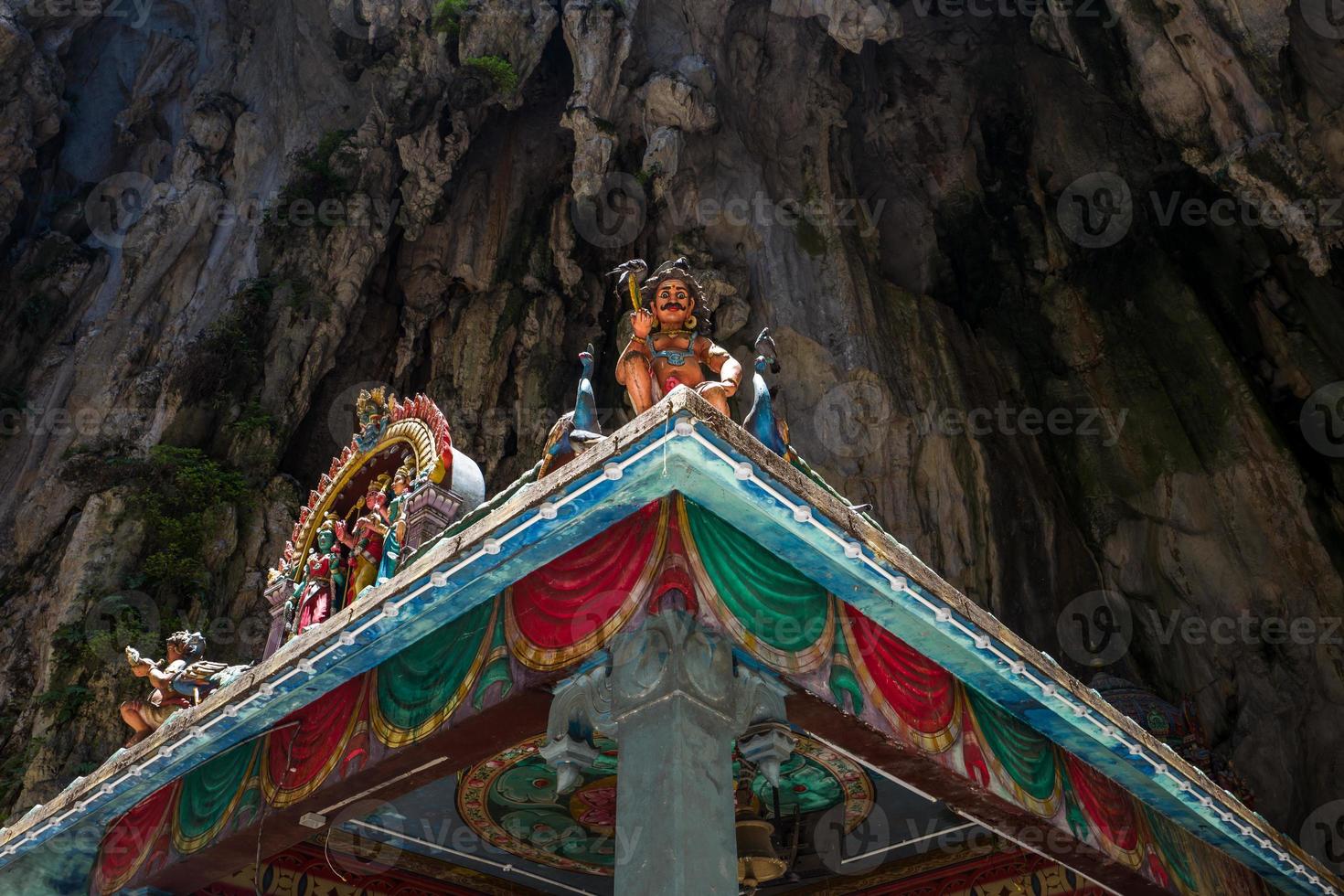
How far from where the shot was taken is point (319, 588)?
27.6ft

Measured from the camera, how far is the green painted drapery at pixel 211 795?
6.71 m

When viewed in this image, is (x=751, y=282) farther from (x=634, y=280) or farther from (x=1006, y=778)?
(x=1006, y=778)

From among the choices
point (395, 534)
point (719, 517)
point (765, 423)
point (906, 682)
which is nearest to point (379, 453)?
point (395, 534)

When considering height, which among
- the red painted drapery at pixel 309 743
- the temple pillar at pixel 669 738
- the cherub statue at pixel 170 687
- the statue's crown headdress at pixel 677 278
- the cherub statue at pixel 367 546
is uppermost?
the statue's crown headdress at pixel 677 278

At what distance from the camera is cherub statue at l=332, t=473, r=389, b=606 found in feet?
26.1

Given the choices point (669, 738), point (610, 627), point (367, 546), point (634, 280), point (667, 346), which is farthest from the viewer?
point (367, 546)

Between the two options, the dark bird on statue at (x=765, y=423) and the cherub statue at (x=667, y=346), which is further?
the cherub statue at (x=667, y=346)

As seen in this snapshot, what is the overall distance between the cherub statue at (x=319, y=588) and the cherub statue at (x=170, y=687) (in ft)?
1.87

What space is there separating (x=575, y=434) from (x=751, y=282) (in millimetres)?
14458

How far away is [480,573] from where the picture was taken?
5.30 metres

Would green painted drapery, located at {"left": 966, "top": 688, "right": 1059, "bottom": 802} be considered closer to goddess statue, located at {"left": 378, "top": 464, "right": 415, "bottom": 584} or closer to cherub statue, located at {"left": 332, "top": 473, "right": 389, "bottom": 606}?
goddess statue, located at {"left": 378, "top": 464, "right": 415, "bottom": 584}

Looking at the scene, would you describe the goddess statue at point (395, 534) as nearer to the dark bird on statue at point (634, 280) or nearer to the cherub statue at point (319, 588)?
the cherub statue at point (319, 588)

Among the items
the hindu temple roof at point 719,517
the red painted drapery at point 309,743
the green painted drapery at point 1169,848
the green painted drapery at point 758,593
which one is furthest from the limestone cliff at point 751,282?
the green painted drapery at point 758,593

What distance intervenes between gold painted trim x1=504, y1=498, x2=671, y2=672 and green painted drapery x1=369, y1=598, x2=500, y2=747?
0.41 meters
